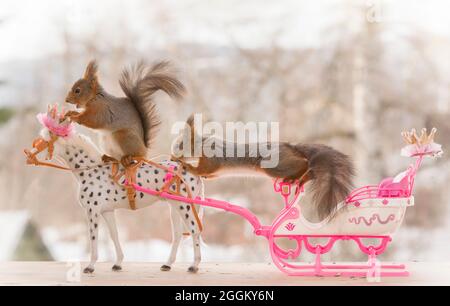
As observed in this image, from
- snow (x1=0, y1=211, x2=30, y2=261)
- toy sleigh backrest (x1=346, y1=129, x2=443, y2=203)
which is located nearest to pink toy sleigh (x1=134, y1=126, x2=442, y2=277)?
toy sleigh backrest (x1=346, y1=129, x2=443, y2=203)

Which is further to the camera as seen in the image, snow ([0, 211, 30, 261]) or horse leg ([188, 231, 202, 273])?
snow ([0, 211, 30, 261])

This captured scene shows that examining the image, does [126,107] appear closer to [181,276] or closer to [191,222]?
[191,222]

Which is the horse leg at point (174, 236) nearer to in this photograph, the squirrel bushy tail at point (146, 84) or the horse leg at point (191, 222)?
the horse leg at point (191, 222)

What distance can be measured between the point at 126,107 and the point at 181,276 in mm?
432

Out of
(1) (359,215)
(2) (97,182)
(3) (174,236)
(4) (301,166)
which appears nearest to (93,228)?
(2) (97,182)

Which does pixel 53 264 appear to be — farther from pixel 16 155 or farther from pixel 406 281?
pixel 16 155

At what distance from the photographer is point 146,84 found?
1.73 metres

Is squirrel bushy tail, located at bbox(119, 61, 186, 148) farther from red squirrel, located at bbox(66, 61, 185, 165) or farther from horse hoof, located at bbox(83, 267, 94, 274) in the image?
horse hoof, located at bbox(83, 267, 94, 274)

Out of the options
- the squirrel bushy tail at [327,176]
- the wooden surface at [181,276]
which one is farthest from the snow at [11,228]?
the squirrel bushy tail at [327,176]

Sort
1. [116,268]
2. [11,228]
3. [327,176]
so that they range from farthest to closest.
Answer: [11,228]
[116,268]
[327,176]

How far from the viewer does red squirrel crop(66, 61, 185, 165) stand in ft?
5.54

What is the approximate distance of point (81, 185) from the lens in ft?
5.65
